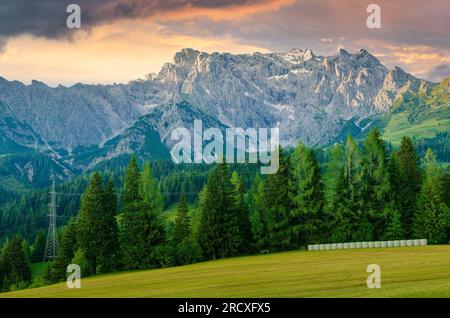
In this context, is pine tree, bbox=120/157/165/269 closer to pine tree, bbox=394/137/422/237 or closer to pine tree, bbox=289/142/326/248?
pine tree, bbox=289/142/326/248

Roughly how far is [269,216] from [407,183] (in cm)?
2646

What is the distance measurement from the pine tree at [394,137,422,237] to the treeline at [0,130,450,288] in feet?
0.70

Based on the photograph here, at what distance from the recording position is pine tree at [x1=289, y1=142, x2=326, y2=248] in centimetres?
9619

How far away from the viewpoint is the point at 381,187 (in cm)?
9750

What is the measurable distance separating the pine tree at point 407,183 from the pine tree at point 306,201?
Result: 553 inches

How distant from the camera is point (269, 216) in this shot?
3784 inches

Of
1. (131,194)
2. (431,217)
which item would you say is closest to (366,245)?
(431,217)

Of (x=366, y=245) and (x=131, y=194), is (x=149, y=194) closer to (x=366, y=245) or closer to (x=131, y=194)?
(x=131, y=194)

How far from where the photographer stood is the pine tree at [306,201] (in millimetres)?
96188

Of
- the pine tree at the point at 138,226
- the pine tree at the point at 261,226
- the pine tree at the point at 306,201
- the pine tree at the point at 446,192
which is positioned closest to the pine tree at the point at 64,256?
the pine tree at the point at 138,226

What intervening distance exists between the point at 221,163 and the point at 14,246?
206 ft

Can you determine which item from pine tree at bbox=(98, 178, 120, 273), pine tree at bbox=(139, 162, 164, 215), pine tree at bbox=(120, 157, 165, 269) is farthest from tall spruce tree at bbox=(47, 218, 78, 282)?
pine tree at bbox=(139, 162, 164, 215)

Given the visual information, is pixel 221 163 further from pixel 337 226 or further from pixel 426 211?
pixel 426 211
